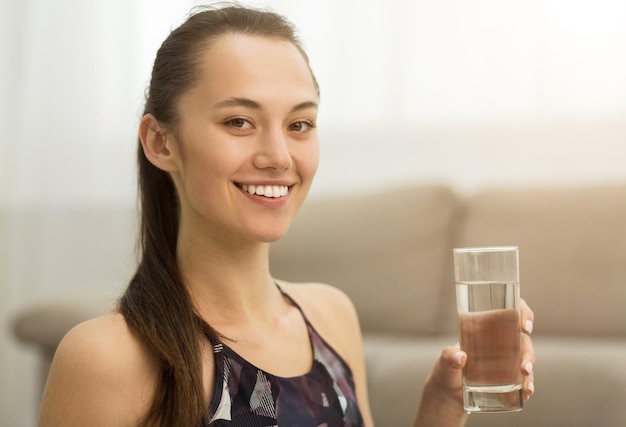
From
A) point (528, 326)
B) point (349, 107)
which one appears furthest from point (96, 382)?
point (349, 107)

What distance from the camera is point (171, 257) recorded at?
5.14 ft

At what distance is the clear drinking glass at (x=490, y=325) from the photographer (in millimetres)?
1229

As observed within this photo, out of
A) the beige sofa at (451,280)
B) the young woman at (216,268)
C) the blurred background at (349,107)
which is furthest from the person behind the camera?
the blurred background at (349,107)

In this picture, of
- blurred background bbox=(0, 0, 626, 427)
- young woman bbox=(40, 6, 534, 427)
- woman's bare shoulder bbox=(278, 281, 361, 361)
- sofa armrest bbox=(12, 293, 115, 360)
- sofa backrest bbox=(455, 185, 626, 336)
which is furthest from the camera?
blurred background bbox=(0, 0, 626, 427)

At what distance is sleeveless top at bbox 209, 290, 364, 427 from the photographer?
4.68 ft

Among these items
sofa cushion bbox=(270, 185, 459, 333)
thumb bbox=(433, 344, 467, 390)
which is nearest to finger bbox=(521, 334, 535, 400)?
thumb bbox=(433, 344, 467, 390)

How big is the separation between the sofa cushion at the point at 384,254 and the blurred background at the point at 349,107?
16 cm

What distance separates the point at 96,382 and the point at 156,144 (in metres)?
0.43

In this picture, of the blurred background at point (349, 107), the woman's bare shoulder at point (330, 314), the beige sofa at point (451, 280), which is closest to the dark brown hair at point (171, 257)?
the woman's bare shoulder at point (330, 314)

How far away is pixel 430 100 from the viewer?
10.2 ft

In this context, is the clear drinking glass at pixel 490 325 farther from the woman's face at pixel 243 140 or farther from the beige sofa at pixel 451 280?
the beige sofa at pixel 451 280

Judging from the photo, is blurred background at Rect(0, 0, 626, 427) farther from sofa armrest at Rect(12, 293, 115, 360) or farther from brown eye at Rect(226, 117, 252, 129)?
brown eye at Rect(226, 117, 252, 129)

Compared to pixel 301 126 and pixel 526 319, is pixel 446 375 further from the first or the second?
pixel 301 126

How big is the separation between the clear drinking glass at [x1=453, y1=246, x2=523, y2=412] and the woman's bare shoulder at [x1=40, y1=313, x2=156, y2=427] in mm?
494
